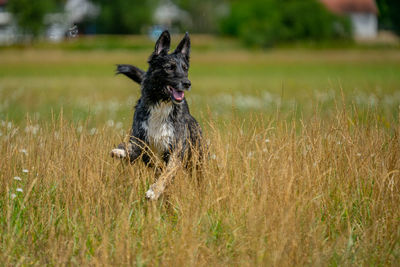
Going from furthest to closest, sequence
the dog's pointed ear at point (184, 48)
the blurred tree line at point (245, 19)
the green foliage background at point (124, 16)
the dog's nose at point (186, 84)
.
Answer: the green foliage background at point (124, 16) < the blurred tree line at point (245, 19) < the dog's pointed ear at point (184, 48) < the dog's nose at point (186, 84)

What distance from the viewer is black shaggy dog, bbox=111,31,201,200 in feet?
21.0

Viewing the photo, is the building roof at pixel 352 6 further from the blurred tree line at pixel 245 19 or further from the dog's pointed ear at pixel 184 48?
the dog's pointed ear at pixel 184 48

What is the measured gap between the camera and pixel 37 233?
214 inches

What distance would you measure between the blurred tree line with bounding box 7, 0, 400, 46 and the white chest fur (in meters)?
36.7

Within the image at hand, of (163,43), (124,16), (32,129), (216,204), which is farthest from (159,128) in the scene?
(124,16)

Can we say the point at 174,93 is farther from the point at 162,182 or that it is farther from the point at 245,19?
the point at 245,19

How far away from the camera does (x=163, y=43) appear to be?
21.4ft

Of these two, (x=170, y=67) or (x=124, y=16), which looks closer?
(x=170, y=67)

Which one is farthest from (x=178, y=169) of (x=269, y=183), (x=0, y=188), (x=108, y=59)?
(x=108, y=59)

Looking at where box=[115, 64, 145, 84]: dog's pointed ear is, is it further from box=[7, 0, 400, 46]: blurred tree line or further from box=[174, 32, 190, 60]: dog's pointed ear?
box=[7, 0, 400, 46]: blurred tree line

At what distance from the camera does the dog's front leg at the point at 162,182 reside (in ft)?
18.8

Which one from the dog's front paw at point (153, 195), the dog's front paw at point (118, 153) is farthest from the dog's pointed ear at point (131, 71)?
the dog's front paw at point (153, 195)

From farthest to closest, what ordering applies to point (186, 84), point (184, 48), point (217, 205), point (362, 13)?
1. point (362, 13)
2. point (184, 48)
3. point (186, 84)
4. point (217, 205)

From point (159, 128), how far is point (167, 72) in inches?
27.0
